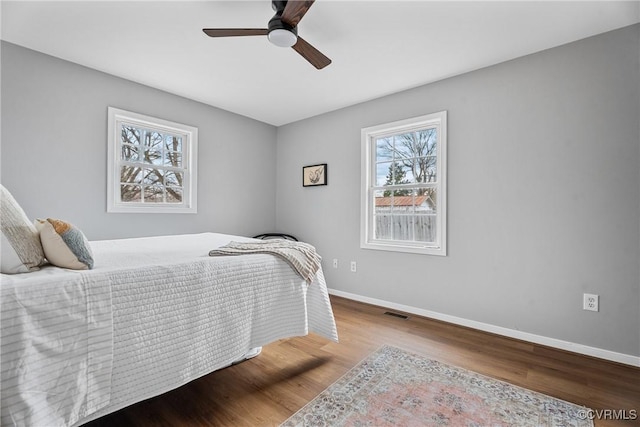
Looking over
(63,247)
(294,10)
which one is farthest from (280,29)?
(63,247)

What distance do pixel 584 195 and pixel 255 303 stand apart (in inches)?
103

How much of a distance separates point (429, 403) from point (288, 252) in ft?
3.95

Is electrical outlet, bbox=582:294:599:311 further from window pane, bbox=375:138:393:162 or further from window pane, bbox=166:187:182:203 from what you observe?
window pane, bbox=166:187:182:203

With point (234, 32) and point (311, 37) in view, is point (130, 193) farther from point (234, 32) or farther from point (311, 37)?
point (311, 37)

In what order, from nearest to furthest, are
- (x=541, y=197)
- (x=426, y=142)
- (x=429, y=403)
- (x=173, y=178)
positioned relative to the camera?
(x=429, y=403) → (x=541, y=197) → (x=426, y=142) → (x=173, y=178)

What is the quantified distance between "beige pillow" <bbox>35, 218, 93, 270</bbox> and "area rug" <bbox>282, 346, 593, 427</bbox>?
1.25 m

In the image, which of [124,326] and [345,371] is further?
[345,371]

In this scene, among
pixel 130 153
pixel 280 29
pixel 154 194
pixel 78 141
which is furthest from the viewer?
pixel 154 194

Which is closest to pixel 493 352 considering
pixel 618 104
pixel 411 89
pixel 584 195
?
pixel 584 195

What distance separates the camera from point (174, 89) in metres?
3.34

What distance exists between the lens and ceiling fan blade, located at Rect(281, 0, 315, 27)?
1615mm

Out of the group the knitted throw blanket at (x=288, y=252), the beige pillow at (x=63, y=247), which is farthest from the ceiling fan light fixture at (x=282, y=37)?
the beige pillow at (x=63, y=247)

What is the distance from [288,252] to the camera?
1966 millimetres

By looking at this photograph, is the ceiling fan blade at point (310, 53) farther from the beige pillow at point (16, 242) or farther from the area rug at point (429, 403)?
the area rug at point (429, 403)
